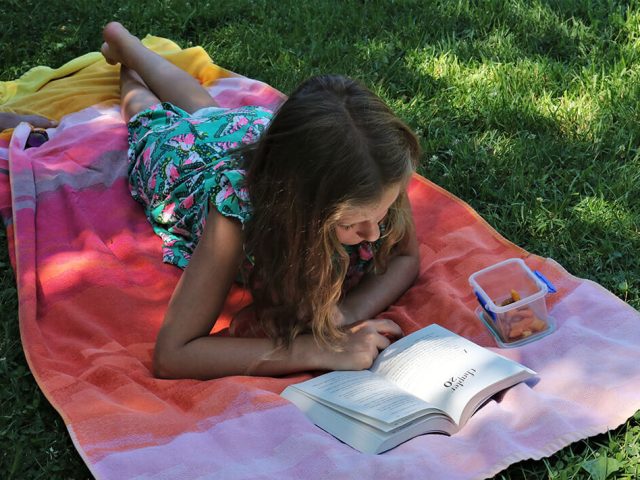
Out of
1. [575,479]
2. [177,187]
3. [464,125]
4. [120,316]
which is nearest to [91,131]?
[177,187]

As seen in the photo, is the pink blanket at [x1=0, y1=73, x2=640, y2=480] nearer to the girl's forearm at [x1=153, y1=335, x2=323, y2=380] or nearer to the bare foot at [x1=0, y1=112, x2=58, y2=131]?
the girl's forearm at [x1=153, y1=335, x2=323, y2=380]

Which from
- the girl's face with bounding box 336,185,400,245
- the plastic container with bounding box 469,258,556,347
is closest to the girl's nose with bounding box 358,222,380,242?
the girl's face with bounding box 336,185,400,245

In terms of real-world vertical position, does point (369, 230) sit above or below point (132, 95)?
above

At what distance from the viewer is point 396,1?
498 centimetres

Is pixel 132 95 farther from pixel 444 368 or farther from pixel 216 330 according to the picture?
pixel 444 368

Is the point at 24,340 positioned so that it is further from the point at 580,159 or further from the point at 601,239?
the point at 580,159

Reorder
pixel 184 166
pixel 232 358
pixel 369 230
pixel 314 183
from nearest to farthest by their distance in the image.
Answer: pixel 314 183
pixel 369 230
pixel 232 358
pixel 184 166

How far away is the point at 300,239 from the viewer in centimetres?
254

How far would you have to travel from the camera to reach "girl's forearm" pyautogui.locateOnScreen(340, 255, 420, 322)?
2924mm

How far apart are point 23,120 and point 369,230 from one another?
2.30 meters

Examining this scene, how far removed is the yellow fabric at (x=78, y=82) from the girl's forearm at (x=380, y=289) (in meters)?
1.81

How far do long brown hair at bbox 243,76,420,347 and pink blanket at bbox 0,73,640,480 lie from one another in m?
0.25

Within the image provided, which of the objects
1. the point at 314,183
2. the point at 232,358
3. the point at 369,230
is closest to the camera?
the point at 314,183

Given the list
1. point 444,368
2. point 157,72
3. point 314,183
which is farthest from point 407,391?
point 157,72
